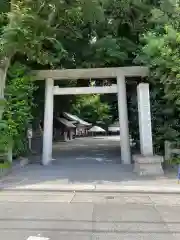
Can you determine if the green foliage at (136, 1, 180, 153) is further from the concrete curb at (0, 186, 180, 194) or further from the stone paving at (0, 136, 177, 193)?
the concrete curb at (0, 186, 180, 194)

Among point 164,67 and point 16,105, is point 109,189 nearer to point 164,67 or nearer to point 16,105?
point 164,67

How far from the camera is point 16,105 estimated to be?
15625 mm

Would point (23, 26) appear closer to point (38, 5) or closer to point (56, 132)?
point (38, 5)

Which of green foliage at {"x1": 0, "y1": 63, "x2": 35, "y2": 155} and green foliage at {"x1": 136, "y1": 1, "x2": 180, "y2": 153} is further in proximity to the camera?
green foliage at {"x1": 0, "y1": 63, "x2": 35, "y2": 155}

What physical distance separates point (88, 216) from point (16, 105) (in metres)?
9.02

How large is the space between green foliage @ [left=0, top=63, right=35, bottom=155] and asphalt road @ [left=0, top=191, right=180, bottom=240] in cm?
509

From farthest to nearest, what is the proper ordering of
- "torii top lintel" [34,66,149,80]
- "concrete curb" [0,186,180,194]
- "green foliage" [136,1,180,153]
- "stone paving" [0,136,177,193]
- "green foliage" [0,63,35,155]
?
1. "torii top lintel" [34,66,149,80]
2. "green foliage" [0,63,35,155]
3. "green foliage" [136,1,180,153]
4. "stone paving" [0,136,177,193]
5. "concrete curb" [0,186,180,194]

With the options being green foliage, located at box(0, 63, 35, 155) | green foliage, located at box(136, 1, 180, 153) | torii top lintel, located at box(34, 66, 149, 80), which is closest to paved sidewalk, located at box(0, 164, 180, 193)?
green foliage, located at box(0, 63, 35, 155)

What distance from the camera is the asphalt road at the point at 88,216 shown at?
618cm

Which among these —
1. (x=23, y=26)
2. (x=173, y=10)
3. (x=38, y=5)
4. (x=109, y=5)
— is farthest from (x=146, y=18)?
(x=23, y=26)

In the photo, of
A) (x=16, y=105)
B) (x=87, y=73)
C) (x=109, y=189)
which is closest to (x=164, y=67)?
(x=87, y=73)

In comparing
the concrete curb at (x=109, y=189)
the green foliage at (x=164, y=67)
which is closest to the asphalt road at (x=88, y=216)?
the concrete curb at (x=109, y=189)

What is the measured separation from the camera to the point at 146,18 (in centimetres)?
1934

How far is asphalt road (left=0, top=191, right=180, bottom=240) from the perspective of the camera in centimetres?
618
